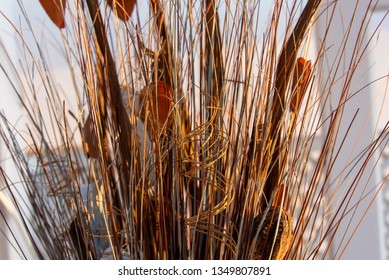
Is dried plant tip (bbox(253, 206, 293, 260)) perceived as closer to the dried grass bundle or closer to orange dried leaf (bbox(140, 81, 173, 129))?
the dried grass bundle

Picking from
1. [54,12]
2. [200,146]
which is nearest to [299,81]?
[200,146]

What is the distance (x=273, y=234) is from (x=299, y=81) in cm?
16

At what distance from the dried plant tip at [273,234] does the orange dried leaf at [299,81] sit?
4.1 inches

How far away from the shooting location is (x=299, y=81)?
0.60 m

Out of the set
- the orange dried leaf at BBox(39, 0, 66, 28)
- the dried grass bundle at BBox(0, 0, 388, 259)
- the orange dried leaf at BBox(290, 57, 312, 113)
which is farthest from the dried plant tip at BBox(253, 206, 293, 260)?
the orange dried leaf at BBox(39, 0, 66, 28)

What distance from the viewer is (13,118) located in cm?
112

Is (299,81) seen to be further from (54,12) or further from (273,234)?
(54,12)

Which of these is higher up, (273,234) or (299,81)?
(299,81)

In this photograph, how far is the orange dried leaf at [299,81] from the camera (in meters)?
0.59

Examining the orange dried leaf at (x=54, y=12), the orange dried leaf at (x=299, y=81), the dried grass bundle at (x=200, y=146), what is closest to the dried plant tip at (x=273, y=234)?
the dried grass bundle at (x=200, y=146)

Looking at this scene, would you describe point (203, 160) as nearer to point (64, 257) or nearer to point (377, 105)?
point (64, 257)
